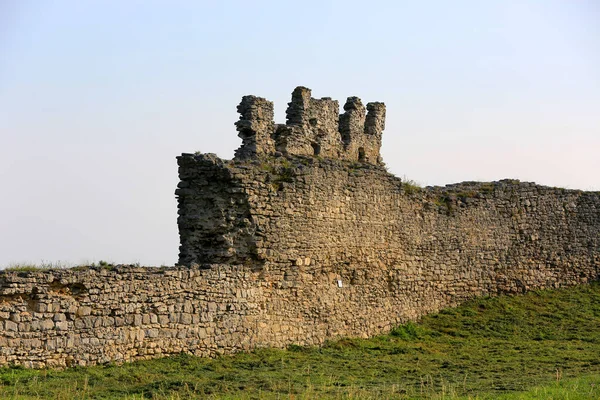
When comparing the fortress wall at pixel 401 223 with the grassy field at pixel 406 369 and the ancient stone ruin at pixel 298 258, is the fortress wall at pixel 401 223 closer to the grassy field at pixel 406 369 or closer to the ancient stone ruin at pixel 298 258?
the ancient stone ruin at pixel 298 258

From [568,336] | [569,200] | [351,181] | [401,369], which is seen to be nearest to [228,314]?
[401,369]

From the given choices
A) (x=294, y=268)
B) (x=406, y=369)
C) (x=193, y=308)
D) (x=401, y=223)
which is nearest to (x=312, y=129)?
(x=401, y=223)

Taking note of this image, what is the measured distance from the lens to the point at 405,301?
23453mm

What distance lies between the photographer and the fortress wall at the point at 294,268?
606 inches

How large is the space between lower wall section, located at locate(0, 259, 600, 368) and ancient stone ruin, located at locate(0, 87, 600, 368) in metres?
0.02

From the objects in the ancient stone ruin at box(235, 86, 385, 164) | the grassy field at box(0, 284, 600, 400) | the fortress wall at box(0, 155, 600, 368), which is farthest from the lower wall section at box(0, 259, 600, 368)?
the ancient stone ruin at box(235, 86, 385, 164)

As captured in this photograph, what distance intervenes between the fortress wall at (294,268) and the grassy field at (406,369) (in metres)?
0.45

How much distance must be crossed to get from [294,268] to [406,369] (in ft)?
10.9

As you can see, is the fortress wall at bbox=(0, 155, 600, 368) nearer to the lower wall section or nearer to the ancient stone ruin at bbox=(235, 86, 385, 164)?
the lower wall section

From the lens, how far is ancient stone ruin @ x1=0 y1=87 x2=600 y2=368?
1551cm

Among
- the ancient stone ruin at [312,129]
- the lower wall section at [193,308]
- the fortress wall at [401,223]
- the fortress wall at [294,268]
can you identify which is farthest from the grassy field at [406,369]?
the ancient stone ruin at [312,129]

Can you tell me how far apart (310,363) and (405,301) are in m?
6.22

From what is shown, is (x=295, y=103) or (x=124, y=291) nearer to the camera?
(x=124, y=291)

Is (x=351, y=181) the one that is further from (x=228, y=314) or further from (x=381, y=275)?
(x=228, y=314)
